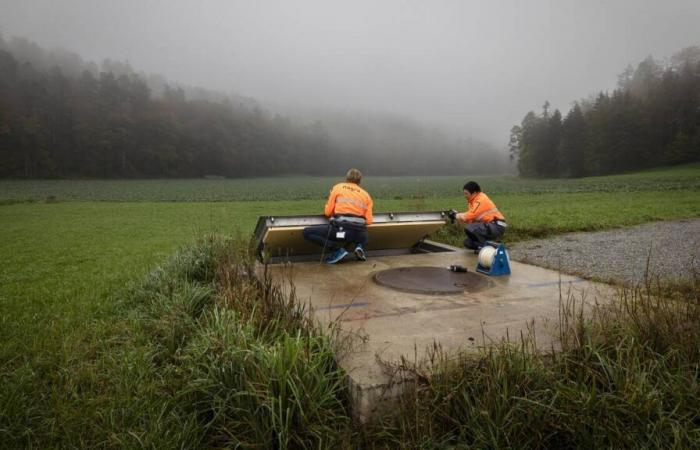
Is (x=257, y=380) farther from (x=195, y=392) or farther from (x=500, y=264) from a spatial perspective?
(x=500, y=264)

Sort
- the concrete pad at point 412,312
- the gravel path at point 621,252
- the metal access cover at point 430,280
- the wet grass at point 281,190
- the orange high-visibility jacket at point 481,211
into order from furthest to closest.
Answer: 1. the wet grass at point 281,190
2. the orange high-visibility jacket at point 481,211
3. the gravel path at point 621,252
4. the metal access cover at point 430,280
5. the concrete pad at point 412,312

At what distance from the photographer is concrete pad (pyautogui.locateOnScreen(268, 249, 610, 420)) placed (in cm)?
325

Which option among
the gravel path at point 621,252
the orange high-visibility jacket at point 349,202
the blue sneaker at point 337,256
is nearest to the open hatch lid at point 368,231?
the orange high-visibility jacket at point 349,202

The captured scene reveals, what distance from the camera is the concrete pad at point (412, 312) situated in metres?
3.25

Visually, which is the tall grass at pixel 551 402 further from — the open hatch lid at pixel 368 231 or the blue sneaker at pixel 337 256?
the open hatch lid at pixel 368 231

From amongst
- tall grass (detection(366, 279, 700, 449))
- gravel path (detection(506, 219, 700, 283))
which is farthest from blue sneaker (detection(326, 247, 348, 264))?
tall grass (detection(366, 279, 700, 449))

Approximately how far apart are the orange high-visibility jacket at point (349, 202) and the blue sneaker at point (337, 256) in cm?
60

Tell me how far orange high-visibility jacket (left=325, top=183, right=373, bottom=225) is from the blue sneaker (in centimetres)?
60

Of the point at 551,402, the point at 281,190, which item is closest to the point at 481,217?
the point at 551,402

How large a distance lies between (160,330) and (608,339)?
4.08 meters

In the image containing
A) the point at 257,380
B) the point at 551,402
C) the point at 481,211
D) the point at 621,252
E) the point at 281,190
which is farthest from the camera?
the point at 281,190

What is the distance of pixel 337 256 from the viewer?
701cm

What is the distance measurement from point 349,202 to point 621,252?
623 cm

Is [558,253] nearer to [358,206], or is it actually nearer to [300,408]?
[358,206]
